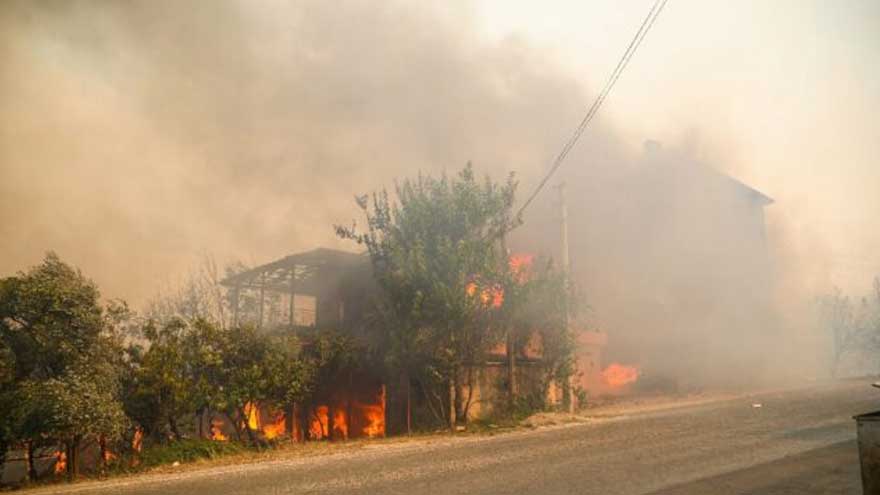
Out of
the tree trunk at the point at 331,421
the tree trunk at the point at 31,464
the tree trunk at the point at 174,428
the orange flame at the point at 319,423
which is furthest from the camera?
the tree trunk at the point at 331,421

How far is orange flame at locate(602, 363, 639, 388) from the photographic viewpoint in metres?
30.8

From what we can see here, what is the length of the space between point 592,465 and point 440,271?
868 cm

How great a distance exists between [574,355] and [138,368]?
13.4m

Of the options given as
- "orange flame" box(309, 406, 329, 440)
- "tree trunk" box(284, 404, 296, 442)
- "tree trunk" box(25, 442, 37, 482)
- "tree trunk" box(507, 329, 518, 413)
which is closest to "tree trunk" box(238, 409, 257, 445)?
"tree trunk" box(284, 404, 296, 442)

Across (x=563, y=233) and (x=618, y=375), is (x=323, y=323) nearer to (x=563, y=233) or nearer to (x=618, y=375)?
(x=563, y=233)

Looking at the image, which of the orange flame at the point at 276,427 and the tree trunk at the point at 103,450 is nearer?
the tree trunk at the point at 103,450

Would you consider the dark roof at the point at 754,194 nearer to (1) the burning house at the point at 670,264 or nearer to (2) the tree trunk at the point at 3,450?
(1) the burning house at the point at 670,264

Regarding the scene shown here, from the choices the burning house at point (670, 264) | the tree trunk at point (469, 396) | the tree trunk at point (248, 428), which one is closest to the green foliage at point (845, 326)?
the burning house at point (670, 264)

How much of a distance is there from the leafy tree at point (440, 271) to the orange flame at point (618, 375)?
1343 cm

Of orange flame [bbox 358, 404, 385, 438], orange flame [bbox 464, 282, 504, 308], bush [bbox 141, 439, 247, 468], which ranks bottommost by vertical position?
orange flame [bbox 358, 404, 385, 438]

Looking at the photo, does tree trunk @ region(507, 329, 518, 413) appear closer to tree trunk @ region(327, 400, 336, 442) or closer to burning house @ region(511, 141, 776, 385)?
tree trunk @ region(327, 400, 336, 442)

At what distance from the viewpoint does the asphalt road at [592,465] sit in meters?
8.91

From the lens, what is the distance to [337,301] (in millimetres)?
25656

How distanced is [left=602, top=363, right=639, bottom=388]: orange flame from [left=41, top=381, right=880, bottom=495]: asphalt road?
14.7 m
